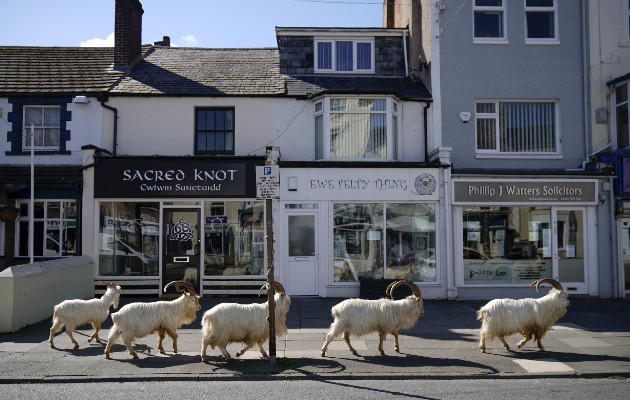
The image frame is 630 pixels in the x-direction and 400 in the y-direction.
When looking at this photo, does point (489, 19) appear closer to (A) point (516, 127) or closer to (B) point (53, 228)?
(A) point (516, 127)

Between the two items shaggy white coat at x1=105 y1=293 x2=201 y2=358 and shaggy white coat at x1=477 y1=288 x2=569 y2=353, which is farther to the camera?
shaggy white coat at x1=477 y1=288 x2=569 y2=353

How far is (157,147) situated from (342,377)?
405 inches

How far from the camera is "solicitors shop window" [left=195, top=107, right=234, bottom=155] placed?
1622 cm

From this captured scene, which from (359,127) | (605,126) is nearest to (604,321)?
(605,126)

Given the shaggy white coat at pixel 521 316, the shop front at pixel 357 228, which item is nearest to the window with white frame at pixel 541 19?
the shop front at pixel 357 228

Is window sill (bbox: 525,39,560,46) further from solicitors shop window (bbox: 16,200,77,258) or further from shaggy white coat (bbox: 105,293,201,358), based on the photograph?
solicitors shop window (bbox: 16,200,77,258)

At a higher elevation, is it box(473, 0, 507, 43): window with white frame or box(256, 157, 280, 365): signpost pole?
box(473, 0, 507, 43): window with white frame

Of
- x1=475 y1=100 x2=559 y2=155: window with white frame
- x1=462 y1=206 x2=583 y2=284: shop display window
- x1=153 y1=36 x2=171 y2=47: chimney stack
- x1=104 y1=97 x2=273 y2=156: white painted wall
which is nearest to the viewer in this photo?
x1=462 y1=206 x2=583 y2=284: shop display window

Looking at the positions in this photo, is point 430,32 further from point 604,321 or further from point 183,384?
point 183,384

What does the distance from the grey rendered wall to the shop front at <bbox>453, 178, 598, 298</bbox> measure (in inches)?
40.5

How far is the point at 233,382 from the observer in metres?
7.98

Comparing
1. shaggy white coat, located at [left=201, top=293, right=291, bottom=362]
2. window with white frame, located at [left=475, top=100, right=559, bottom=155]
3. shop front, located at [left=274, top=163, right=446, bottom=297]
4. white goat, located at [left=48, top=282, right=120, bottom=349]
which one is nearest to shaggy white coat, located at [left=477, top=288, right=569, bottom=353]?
shaggy white coat, located at [left=201, top=293, right=291, bottom=362]

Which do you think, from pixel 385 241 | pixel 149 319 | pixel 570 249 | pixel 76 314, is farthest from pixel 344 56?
pixel 76 314

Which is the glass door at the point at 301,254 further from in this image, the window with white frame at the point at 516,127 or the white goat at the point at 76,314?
the white goat at the point at 76,314
